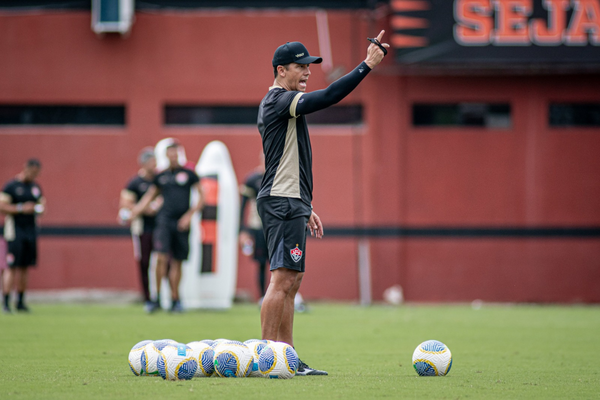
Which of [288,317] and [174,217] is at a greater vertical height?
[174,217]

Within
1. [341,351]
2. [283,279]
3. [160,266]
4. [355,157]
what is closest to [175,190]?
[160,266]

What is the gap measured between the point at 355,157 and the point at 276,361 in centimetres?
1122

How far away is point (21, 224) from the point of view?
1288 cm

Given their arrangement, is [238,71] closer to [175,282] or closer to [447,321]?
[175,282]

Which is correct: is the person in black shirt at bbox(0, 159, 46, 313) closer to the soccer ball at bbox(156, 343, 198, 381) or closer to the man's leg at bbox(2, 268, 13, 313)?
the man's leg at bbox(2, 268, 13, 313)

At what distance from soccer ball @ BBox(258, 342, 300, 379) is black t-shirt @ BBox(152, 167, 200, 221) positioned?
7313 millimetres

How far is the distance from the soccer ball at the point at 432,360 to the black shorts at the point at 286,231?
1.07m

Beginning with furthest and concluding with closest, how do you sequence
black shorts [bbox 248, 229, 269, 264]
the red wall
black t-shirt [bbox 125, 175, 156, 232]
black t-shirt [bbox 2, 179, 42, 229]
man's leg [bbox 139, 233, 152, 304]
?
1. the red wall
2. black t-shirt [bbox 125, 175, 156, 232]
3. man's leg [bbox 139, 233, 152, 304]
4. black shorts [bbox 248, 229, 269, 264]
5. black t-shirt [bbox 2, 179, 42, 229]

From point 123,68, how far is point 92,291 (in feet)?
14.5

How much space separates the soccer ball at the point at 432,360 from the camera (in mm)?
6090

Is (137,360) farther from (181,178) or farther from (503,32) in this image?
(503,32)

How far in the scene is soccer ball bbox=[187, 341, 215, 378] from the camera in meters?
5.82

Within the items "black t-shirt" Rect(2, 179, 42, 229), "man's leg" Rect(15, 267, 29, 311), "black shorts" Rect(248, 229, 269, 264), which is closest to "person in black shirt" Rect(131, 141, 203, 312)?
"black shorts" Rect(248, 229, 269, 264)

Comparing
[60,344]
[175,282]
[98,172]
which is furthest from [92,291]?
[60,344]
